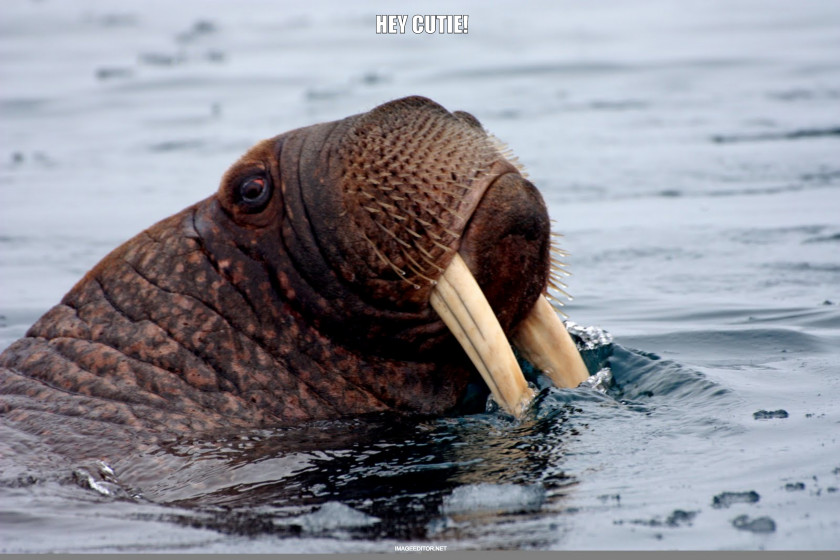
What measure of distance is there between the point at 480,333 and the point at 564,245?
6.92 meters

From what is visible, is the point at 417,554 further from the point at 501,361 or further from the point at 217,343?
the point at 217,343

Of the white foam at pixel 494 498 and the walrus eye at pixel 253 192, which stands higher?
the walrus eye at pixel 253 192

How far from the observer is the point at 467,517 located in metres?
4.44

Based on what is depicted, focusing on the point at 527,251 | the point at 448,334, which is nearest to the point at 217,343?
the point at 448,334

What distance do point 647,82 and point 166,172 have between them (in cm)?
960

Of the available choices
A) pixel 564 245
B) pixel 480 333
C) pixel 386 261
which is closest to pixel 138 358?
pixel 386 261

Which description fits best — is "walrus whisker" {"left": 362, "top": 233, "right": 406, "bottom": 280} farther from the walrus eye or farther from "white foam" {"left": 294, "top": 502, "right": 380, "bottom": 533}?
"white foam" {"left": 294, "top": 502, "right": 380, "bottom": 533}

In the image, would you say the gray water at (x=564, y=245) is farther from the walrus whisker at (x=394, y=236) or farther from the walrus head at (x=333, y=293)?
the walrus whisker at (x=394, y=236)

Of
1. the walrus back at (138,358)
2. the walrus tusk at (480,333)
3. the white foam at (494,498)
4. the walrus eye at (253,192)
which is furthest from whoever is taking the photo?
the walrus eye at (253,192)

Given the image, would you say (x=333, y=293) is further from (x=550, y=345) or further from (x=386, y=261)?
(x=550, y=345)

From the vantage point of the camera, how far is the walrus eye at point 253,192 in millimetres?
5504

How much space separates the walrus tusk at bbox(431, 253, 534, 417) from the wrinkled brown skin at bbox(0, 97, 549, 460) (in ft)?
0.29

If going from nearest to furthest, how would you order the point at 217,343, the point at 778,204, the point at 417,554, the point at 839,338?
the point at 417,554 → the point at 217,343 → the point at 839,338 → the point at 778,204

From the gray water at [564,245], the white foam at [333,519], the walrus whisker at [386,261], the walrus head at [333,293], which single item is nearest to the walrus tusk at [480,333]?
the walrus head at [333,293]
